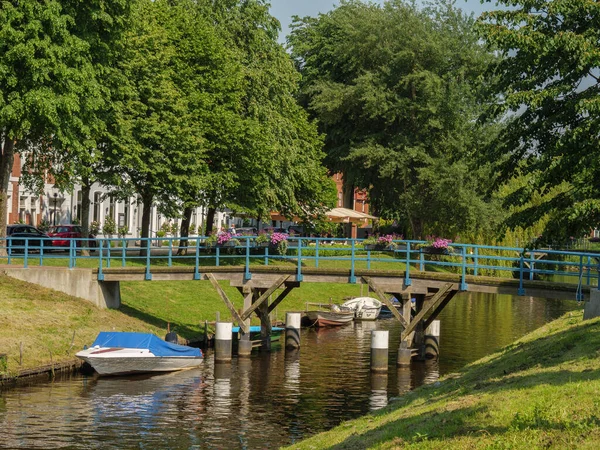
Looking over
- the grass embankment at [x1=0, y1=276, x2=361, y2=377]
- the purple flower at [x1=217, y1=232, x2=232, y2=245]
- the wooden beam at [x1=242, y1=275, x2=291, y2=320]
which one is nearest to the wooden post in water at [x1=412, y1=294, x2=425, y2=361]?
the wooden beam at [x1=242, y1=275, x2=291, y2=320]

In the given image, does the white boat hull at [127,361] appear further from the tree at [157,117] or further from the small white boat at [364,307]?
the small white boat at [364,307]

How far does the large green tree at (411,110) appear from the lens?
230ft

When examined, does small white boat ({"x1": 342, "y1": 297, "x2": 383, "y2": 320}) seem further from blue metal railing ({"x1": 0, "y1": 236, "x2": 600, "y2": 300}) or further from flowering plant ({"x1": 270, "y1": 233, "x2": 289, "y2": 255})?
flowering plant ({"x1": 270, "y1": 233, "x2": 289, "y2": 255})

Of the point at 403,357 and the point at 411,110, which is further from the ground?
the point at 411,110

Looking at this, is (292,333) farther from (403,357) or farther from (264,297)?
(403,357)

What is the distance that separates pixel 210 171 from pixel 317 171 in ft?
39.5

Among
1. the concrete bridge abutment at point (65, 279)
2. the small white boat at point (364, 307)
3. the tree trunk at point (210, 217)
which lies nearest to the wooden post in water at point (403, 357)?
the concrete bridge abutment at point (65, 279)

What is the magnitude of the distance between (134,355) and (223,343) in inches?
177

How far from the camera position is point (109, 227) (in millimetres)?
78250

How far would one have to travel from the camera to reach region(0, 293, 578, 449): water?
2369 cm

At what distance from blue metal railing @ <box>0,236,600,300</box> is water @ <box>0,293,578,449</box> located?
3.58 metres

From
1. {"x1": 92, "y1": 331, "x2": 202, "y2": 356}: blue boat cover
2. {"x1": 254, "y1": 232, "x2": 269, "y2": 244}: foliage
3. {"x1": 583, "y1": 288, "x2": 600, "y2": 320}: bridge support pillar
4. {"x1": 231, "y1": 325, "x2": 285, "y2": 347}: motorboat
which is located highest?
{"x1": 254, "y1": 232, "x2": 269, "y2": 244}: foliage

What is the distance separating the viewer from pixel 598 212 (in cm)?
2464

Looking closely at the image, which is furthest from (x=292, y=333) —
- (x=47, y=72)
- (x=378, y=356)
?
(x=47, y=72)
